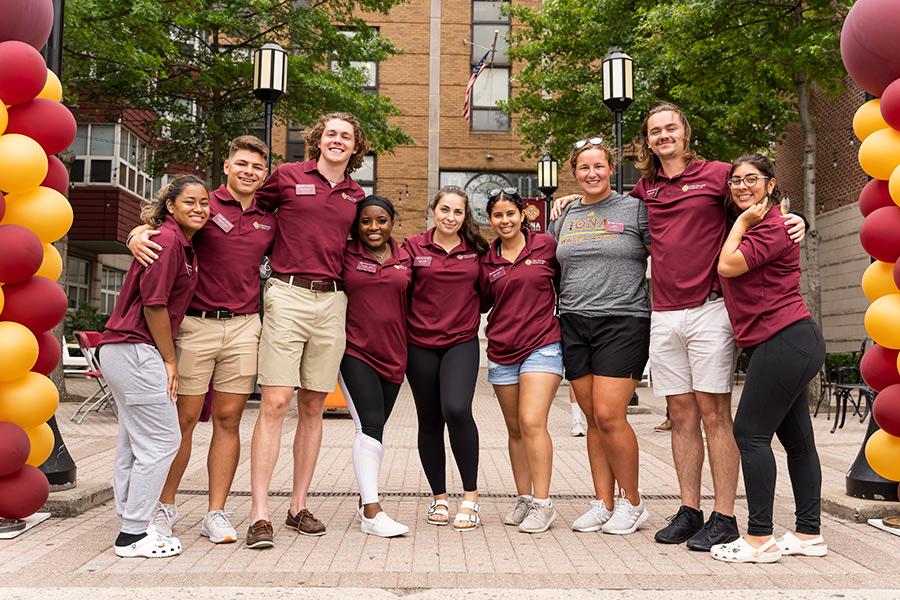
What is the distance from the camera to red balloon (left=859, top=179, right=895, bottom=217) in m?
5.29

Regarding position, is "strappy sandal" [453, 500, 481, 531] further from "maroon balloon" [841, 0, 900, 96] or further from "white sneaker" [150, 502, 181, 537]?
"maroon balloon" [841, 0, 900, 96]

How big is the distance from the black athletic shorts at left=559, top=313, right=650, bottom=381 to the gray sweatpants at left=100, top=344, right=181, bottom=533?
2453 millimetres

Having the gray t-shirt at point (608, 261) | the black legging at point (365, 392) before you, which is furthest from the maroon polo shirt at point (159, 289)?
the gray t-shirt at point (608, 261)

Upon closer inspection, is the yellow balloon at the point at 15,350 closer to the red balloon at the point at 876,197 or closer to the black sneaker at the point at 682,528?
the black sneaker at the point at 682,528

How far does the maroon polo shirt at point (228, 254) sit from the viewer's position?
4.96 meters

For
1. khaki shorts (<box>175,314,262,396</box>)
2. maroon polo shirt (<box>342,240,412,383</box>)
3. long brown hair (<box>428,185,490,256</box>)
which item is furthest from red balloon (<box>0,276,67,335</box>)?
long brown hair (<box>428,185,490,256</box>)

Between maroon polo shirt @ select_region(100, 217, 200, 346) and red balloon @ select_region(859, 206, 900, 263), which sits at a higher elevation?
red balloon @ select_region(859, 206, 900, 263)

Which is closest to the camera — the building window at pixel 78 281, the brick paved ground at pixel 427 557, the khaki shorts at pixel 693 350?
the brick paved ground at pixel 427 557

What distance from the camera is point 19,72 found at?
478cm

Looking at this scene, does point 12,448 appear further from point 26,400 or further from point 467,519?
point 467,519

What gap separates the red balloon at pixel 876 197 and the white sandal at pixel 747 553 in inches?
88.7

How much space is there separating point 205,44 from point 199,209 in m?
15.3

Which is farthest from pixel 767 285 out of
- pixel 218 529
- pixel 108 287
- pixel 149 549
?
pixel 108 287

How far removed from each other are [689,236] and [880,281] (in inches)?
53.6
